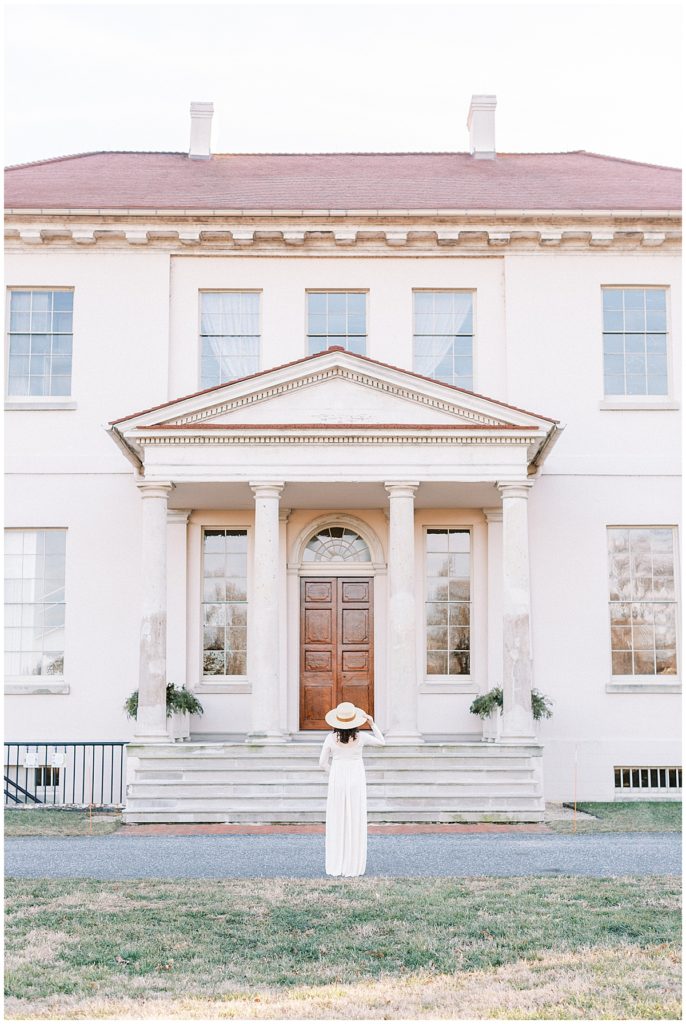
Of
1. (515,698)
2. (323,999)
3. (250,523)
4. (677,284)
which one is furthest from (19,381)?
(323,999)

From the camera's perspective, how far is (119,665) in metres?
20.9

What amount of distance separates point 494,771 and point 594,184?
1265 cm

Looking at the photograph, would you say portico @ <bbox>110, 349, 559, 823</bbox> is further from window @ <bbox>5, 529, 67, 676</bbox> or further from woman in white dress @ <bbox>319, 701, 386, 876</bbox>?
woman in white dress @ <bbox>319, 701, 386, 876</bbox>

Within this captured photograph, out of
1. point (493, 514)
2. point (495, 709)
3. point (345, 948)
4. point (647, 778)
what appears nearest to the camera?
point (345, 948)

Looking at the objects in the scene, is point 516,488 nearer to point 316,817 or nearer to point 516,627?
point 516,627

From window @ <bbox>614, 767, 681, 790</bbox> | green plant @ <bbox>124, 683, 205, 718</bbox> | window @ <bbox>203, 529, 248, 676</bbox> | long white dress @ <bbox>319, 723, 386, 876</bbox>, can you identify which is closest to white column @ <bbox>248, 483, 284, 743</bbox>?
green plant @ <bbox>124, 683, 205, 718</bbox>

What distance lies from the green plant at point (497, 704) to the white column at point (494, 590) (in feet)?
2.18

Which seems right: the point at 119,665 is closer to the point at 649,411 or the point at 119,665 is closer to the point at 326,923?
the point at 649,411

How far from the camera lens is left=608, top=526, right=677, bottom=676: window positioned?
21172 mm

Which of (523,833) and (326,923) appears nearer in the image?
(326,923)

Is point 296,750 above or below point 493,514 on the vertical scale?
below

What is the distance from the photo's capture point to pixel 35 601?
21219mm

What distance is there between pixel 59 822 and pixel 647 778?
10519 millimetres

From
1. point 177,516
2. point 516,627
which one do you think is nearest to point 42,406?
point 177,516
